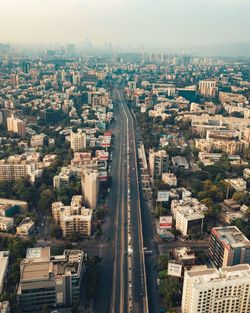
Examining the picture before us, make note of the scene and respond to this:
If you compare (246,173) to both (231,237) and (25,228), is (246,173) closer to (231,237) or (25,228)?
(231,237)

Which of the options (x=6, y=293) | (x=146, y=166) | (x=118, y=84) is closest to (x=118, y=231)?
(x=6, y=293)

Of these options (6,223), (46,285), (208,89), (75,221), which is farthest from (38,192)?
(208,89)

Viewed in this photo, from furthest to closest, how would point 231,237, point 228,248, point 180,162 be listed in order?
point 180,162, point 231,237, point 228,248

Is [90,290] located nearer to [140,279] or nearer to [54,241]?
[140,279]

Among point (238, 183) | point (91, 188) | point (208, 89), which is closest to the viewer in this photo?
point (91, 188)

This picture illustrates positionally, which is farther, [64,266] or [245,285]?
[64,266]
